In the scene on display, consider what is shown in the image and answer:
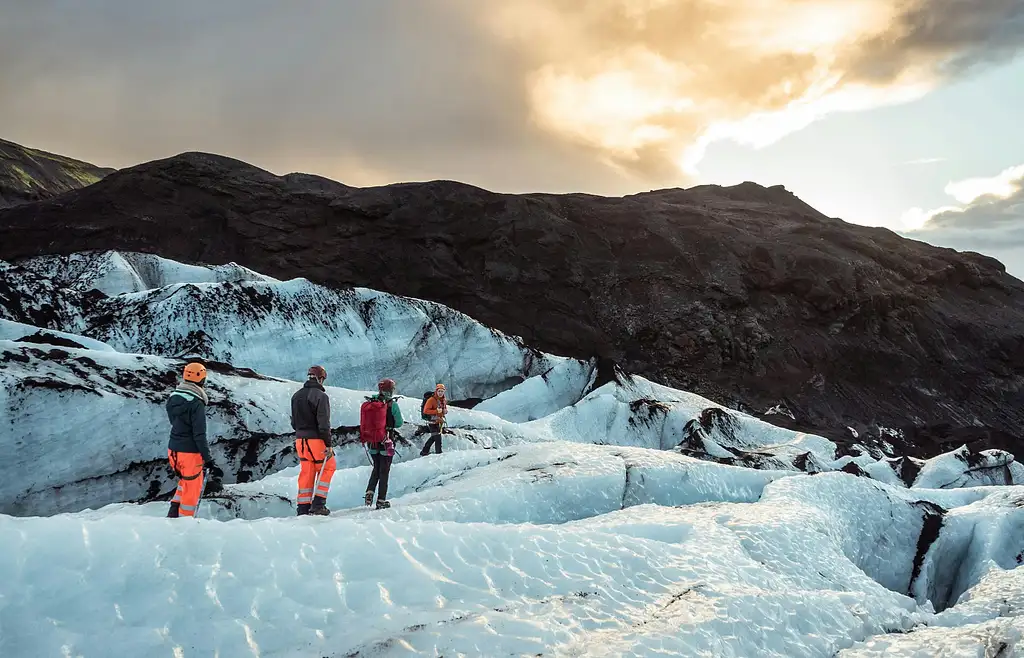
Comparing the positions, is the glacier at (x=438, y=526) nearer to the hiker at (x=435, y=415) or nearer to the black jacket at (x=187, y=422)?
the hiker at (x=435, y=415)

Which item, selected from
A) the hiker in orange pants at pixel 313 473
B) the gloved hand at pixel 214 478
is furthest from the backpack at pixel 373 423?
the gloved hand at pixel 214 478

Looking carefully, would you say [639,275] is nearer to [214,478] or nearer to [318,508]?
[214,478]

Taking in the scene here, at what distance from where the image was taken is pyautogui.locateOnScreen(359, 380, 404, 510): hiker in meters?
7.05

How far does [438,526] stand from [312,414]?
2.36 meters

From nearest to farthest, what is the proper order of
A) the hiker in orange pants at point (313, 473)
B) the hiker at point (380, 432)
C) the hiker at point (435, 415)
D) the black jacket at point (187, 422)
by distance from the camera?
the black jacket at point (187, 422), the hiker in orange pants at point (313, 473), the hiker at point (380, 432), the hiker at point (435, 415)

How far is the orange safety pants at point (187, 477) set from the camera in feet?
19.3

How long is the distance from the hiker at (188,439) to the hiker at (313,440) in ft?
3.04

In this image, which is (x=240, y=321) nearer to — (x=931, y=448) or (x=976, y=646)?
(x=976, y=646)

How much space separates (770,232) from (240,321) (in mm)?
48747

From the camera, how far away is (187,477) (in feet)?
19.5

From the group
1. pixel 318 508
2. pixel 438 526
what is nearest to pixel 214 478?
pixel 318 508

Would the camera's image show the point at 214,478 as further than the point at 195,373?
Yes

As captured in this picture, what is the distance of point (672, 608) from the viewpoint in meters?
4.36

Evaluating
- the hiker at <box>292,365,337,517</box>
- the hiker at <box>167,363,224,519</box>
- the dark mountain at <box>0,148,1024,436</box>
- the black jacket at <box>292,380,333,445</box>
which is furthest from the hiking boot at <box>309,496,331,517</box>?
the dark mountain at <box>0,148,1024,436</box>
